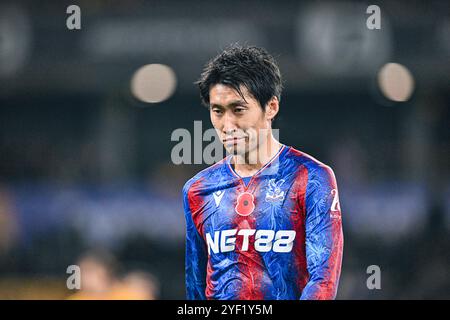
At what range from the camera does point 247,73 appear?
4.53 metres

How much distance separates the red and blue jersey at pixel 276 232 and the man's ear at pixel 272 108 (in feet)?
0.74

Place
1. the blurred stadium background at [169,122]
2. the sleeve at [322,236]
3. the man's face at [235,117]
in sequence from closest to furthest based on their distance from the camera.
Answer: the sleeve at [322,236]
the man's face at [235,117]
the blurred stadium background at [169,122]

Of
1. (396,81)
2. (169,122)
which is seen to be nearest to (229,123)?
(396,81)

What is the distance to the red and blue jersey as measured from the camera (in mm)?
4418

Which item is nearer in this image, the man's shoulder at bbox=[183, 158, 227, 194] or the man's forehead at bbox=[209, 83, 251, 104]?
the man's forehead at bbox=[209, 83, 251, 104]

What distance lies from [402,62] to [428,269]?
23.0 feet

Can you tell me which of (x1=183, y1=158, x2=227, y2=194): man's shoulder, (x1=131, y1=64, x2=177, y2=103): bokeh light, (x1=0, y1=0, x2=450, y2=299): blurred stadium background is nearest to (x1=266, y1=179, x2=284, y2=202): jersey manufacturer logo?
(x1=183, y1=158, x2=227, y2=194): man's shoulder

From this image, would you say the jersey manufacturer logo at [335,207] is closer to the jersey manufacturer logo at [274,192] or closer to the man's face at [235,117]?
the jersey manufacturer logo at [274,192]

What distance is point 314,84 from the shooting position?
17094mm

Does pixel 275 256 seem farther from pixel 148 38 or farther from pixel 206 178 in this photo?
pixel 148 38

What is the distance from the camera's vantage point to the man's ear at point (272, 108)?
456 centimetres

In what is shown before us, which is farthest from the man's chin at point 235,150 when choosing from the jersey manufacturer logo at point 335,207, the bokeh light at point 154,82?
the bokeh light at point 154,82

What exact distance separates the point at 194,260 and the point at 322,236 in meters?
0.86

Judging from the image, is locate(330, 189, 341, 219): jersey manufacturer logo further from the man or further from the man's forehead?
the man's forehead
